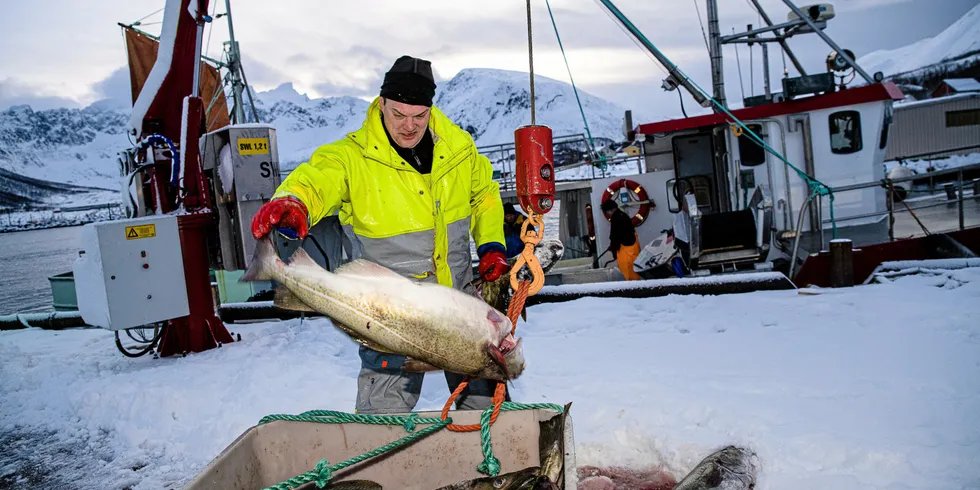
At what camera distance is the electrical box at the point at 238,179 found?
21.4ft

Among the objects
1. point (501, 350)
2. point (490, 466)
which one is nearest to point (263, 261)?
point (501, 350)

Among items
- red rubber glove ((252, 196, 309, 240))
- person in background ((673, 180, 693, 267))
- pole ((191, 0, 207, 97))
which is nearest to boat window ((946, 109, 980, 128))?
person in background ((673, 180, 693, 267))

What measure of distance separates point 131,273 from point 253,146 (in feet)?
5.85

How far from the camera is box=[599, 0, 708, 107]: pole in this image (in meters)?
9.05

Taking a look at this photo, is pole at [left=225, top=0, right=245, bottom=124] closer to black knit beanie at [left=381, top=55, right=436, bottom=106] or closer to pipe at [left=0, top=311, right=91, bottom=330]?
pipe at [left=0, top=311, right=91, bottom=330]

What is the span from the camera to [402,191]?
2.83 m

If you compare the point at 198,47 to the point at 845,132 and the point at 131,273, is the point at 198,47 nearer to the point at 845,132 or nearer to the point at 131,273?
the point at 131,273

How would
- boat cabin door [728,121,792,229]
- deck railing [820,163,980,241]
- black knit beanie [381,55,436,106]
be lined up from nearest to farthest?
black knit beanie [381,55,436,106]
deck railing [820,163,980,241]
boat cabin door [728,121,792,229]

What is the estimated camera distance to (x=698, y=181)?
40.0 feet

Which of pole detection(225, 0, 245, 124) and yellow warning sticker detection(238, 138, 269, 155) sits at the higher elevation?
pole detection(225, 0, 245, 124)

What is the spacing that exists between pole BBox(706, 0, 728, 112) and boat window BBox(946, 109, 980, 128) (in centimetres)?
3084

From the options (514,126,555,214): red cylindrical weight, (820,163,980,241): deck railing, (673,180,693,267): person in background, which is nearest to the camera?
(514,126,555,214): red cylindrical weight

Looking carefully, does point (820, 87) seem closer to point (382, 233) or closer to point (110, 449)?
point (382, 233)

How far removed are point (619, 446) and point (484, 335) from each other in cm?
199
